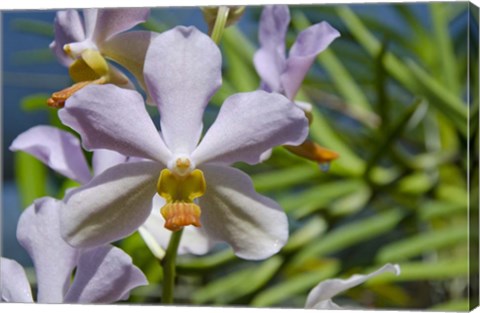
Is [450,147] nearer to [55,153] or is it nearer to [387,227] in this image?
[387,227]

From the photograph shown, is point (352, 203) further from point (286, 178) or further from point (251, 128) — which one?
point (251, 128)

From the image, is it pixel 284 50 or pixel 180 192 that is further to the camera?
pixel 284 50

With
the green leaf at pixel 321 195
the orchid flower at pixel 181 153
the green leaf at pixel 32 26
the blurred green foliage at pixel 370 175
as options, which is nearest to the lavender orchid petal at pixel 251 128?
the orchid flower at pixel 181 153

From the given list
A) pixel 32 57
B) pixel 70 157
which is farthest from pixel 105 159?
pixel 32 57

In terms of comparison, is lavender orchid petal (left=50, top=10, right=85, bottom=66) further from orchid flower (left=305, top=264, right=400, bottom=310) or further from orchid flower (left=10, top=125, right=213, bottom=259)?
orchid flower (left=305, top=264, right=400, bottom=310)

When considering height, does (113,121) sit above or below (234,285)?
above

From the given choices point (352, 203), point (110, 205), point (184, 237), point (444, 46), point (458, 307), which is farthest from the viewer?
A: point (444, 46)

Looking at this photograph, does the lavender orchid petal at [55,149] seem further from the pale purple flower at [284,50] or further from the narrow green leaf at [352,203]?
the narrow green leaf at [352,203]

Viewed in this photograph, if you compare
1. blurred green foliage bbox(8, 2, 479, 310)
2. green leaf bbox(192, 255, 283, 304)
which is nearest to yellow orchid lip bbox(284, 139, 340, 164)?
blurred green foliage bbox(8, 2, 479, 310)
